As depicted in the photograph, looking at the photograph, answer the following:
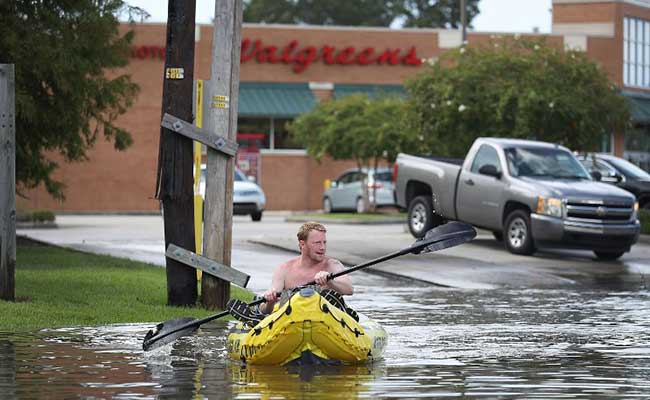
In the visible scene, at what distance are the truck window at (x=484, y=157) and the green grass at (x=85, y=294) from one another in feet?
25.4

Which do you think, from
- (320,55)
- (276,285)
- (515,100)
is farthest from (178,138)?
(320,55)

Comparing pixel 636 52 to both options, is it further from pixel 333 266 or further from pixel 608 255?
pixel 333 266

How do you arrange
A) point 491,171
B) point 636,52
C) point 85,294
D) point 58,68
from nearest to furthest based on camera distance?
1. point 85,294
2. point 58,68
3. point 491,171
4. point 636,52

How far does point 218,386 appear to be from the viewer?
429 inches

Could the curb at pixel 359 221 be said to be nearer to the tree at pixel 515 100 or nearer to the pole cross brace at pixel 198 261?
the tree at pixel 515 100

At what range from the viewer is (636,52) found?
63719 millimetres

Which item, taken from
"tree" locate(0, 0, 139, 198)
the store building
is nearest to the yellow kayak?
"tree" locate(0, 0, 139, 198)

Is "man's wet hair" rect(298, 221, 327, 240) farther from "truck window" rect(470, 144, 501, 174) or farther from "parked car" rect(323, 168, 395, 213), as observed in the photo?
"parked car" rect(323, 168, 395, 213)

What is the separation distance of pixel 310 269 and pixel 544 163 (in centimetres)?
1496

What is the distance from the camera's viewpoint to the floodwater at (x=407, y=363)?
34.6 feet

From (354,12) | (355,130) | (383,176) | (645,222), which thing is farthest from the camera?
(354,12)

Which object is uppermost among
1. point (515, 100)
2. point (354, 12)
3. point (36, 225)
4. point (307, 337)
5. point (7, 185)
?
point (354, 12)

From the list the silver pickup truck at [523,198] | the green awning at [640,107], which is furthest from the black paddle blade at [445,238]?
the green awning at [640,107]

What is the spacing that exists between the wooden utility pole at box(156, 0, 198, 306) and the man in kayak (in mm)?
3134
